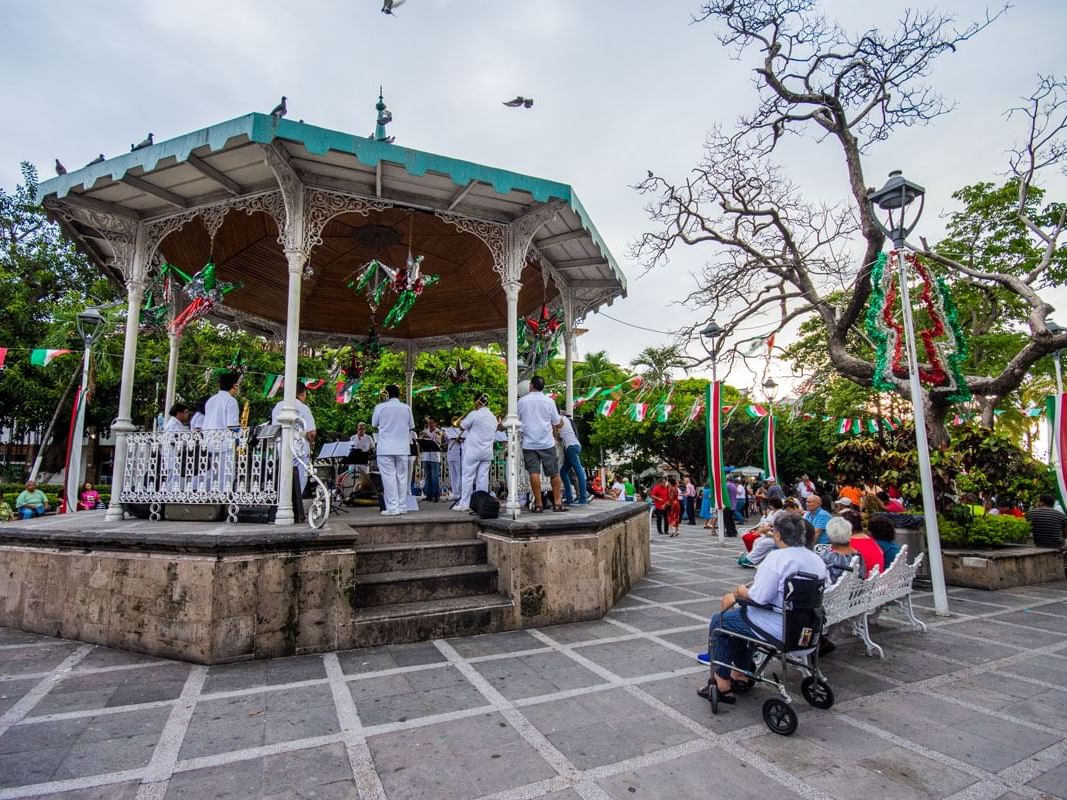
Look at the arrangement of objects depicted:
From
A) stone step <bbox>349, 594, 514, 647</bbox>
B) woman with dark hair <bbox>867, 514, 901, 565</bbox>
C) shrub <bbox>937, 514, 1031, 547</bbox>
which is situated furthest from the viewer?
shrub <bbox>937, 514, 1031, 547</bbox>

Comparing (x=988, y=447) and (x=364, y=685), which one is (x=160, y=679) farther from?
(x=988, y=447)

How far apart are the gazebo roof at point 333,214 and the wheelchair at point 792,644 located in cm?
506

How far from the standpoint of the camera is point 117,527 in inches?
223

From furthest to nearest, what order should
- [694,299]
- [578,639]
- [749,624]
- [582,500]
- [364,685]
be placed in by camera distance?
[694,299] → [582,500] → [578,639] → [364,685] → [749,624]

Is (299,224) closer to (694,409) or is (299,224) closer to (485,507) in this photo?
(485,507)

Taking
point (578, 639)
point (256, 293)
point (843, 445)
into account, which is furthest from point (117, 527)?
point (843, 445)

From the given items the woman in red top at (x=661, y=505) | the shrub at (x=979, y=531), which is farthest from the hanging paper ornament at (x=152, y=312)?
the shrub at (x=979, y=531)

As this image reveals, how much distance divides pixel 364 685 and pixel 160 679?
5.35 ft

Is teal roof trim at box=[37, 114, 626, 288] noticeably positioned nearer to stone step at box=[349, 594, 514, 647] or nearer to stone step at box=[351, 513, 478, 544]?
stone step at box=[351, 513, 478, 544]

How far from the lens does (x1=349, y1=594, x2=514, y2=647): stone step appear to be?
5102 millimetres

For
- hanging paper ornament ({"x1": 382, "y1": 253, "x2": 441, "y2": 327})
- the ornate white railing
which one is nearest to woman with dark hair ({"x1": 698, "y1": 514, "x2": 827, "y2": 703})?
the ornate white railing

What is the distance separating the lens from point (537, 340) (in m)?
9.70

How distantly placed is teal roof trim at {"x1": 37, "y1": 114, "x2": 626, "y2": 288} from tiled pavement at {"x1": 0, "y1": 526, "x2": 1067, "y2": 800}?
487cm

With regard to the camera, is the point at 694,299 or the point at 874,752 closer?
the point at 874,752
